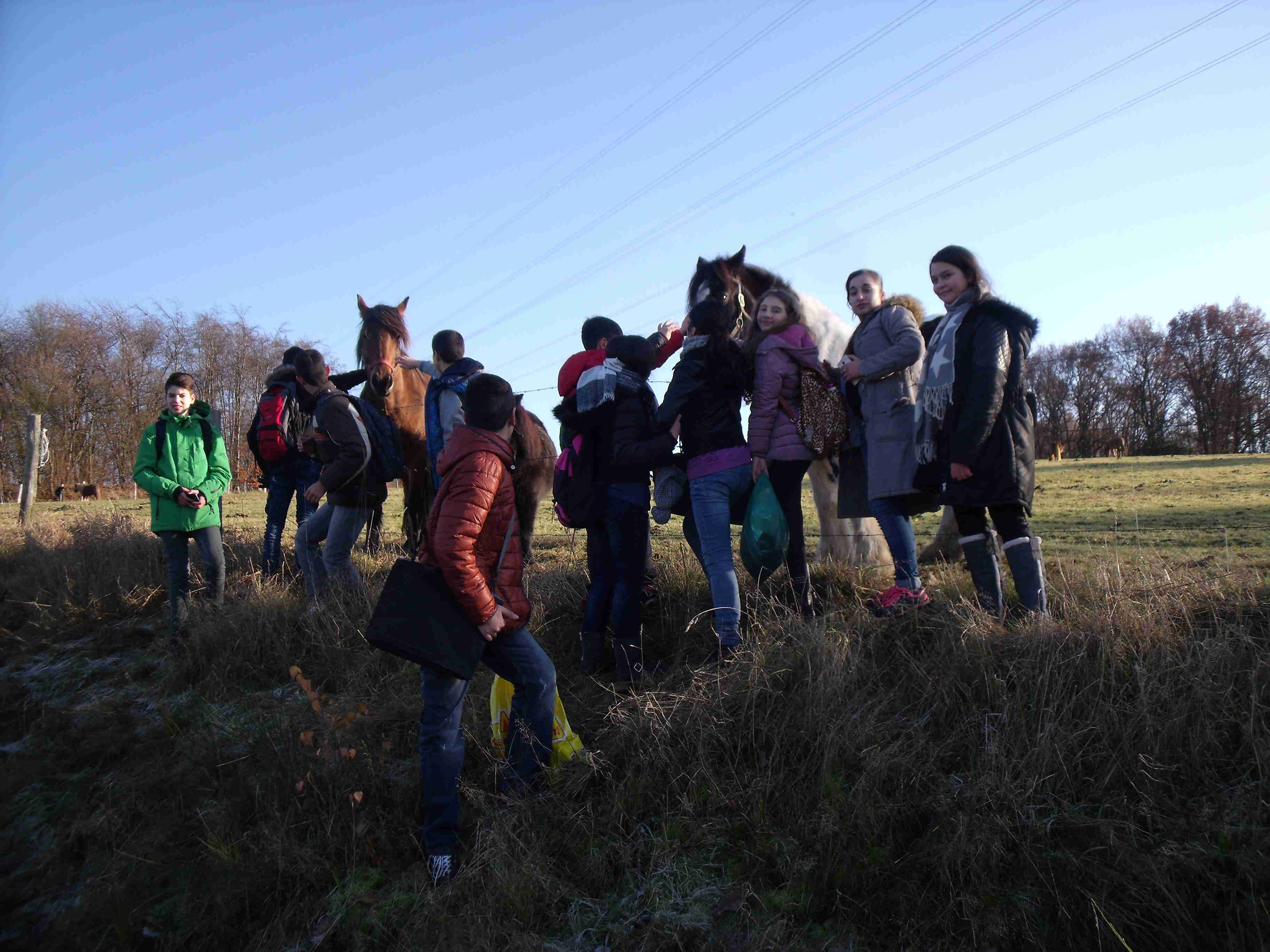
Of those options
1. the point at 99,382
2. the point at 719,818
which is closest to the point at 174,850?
the point at 719,818

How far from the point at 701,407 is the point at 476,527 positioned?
167 cm

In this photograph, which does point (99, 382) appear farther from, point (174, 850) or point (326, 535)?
point (174, 850)

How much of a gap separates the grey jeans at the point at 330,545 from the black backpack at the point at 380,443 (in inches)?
13.9

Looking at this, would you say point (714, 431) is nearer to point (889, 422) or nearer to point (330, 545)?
point (889, 422)

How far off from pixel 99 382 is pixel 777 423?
28700 mm

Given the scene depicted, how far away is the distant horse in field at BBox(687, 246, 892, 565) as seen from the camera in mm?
5539

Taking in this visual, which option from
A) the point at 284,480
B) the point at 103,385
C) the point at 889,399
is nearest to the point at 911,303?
the point at 889,399

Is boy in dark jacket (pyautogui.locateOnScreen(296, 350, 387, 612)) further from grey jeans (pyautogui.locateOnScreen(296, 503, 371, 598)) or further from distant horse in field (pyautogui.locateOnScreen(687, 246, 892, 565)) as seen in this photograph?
distant horse in field (pyautogui.locateOnScreen(687, 246, 892, 565))

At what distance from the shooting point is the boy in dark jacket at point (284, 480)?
7.68 metres

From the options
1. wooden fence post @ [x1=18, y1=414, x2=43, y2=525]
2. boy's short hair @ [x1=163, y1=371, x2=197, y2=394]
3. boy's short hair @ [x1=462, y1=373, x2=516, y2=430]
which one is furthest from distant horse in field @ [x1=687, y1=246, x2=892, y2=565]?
wooden fence post @ [x1=18, y1=414, x2=43, y2=525]

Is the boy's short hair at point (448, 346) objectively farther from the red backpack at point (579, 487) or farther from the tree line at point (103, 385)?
the tree line at point (103, 385)

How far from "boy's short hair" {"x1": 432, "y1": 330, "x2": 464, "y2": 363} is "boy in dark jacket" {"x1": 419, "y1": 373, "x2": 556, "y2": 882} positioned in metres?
2.87

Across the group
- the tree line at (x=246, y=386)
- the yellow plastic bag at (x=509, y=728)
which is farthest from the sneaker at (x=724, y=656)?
the tree line at (x=246, y=386)

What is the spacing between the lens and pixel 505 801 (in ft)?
11.9
